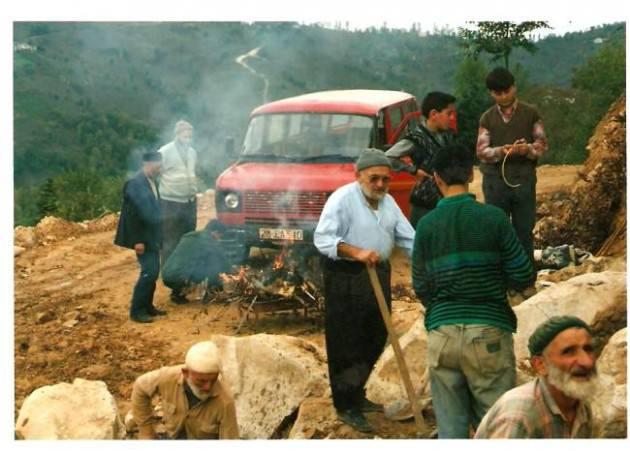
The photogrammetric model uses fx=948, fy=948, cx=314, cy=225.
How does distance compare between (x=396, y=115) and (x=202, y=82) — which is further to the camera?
(x=396, y=115)

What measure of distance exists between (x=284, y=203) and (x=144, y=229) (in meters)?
0.95

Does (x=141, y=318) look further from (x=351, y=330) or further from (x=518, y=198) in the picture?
(x=518, y=198)

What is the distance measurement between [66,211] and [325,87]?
197cm

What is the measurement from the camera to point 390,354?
18.8 feet

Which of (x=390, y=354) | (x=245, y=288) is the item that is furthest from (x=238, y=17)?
(x=390, y=354)

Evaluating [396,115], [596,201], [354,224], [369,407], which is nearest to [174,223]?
[396,115]

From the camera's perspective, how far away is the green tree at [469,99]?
238 inches

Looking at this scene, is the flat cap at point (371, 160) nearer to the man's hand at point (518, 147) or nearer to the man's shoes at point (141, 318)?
the man's hand at point (518, 147)

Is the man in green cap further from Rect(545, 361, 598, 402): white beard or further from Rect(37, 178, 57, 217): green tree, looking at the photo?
Rect(37, 178, 57, 217): green tree

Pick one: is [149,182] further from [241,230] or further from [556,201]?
[556,201]

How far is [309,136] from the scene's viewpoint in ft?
21.4

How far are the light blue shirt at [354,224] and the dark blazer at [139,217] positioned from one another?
5.56 feet

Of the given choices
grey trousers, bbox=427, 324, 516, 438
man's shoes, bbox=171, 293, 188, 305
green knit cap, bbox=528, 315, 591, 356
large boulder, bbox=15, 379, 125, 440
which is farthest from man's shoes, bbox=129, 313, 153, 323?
green knit cap, bbox=528, 315, 591, 356

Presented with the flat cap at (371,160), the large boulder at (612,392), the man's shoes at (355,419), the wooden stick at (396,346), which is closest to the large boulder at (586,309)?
the large boulder at (612,392)
